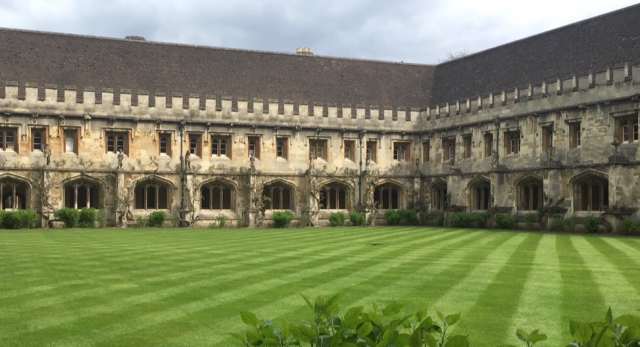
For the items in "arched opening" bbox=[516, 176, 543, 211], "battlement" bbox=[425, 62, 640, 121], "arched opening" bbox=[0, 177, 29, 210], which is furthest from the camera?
"arched opening" bbox=[0, 177, 29, 210]

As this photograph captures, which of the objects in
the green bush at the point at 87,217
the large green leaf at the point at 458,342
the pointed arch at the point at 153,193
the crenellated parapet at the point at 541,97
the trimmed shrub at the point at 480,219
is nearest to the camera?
the large green leaf at the point at 458,342

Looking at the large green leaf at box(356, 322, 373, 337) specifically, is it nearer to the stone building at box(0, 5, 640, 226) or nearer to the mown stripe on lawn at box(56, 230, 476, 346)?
the mown stripe on lawn at box(56, 230, 476, 346)

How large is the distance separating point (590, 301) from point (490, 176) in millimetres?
21980

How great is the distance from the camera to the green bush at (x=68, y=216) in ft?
94.6

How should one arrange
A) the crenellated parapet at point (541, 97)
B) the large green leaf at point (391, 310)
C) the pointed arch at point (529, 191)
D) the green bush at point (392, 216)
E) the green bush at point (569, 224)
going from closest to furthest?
the large green leaf at point (391, 310)
the crenellated parapet at point (541, 97)
the green bush at point (569, 224)
the pointed arch at point (529, 191)
the green bush at point (392, 216)

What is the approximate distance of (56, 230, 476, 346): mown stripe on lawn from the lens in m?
7.54

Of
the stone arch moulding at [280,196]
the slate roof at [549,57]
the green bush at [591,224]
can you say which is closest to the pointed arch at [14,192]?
the stone arch moulding at [280,196]

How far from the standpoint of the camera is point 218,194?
3303 cm

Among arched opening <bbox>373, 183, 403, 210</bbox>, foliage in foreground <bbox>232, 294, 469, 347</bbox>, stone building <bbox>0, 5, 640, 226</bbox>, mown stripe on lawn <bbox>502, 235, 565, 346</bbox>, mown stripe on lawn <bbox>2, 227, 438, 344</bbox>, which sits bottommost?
mown stripe on lawn <bbox>502, 235, 565, 346</bbox>

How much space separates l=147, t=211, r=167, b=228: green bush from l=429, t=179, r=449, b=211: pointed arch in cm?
1440

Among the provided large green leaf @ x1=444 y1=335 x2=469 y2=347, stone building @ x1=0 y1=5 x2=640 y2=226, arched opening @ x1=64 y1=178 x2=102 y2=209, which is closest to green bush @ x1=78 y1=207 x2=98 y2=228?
arched opening @ x1=64 y1=178 x2=102 y2=209

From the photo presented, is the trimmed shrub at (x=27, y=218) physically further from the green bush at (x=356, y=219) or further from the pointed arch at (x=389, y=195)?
the pointed arch at (x=389, y=195)

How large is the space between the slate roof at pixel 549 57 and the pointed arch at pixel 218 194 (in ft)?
41.3

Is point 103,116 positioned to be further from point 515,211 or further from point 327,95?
→ point 515,211
